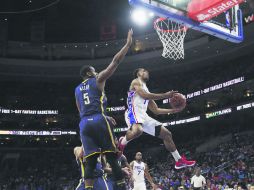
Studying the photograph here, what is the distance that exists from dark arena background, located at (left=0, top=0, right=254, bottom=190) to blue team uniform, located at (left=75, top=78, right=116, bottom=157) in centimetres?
2412

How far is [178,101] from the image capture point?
7.79 meters

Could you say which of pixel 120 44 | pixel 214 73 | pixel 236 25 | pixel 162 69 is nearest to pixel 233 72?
pixel 214 73

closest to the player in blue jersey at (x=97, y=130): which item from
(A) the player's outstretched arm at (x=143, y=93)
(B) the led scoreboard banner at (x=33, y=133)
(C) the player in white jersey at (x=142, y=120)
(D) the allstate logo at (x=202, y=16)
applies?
(A) the player's outstretched arm at (x=143, y=93)

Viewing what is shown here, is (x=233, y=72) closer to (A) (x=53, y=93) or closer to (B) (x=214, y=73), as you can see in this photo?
(B) (x=214, y=73)

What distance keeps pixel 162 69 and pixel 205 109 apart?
575cm

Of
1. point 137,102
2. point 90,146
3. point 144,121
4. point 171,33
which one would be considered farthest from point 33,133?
point 90,146

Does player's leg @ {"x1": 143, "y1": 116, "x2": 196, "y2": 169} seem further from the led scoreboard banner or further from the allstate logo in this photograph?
the led scoreboard banner

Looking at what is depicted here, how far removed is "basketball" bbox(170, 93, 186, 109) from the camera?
7733 millimetres

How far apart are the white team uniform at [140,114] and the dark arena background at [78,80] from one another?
2181 cm

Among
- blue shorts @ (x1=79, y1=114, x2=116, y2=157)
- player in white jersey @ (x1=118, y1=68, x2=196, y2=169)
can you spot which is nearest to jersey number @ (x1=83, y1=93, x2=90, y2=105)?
blue shorts @ (x1=79, y1=114, x2=116, y2=157)

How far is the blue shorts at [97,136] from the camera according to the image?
557cm

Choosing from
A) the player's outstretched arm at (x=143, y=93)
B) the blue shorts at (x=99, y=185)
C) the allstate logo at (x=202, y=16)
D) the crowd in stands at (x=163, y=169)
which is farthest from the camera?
the crowd in stands at (x=163, y=169)

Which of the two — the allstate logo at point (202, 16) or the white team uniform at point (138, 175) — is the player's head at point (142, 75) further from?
the white team uniform at point (138, 175)

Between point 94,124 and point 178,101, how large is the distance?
2.68 metres
